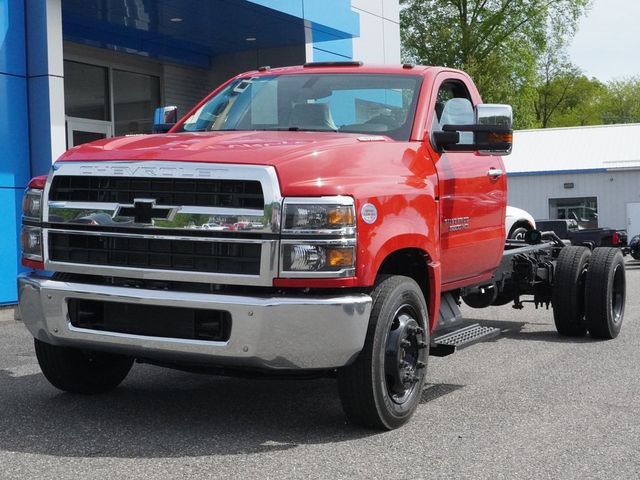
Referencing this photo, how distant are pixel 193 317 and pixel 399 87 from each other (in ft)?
7.79

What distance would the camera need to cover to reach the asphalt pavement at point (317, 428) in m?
4.37

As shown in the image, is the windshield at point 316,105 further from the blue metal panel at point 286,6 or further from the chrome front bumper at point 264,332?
the blue metal panel at point 286,6

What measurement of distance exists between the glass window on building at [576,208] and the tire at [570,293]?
2725 centimetres

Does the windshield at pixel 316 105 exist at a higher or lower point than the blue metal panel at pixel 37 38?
lower

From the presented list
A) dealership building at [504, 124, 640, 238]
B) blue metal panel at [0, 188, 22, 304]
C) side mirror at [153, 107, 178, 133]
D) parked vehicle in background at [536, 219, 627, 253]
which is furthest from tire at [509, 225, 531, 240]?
dealership building at [504, 124, 640, 238]

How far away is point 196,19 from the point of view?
565 inches

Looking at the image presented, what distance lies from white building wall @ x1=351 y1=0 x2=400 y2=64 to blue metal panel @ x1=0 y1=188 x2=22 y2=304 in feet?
31.0

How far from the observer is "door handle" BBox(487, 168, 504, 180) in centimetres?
659

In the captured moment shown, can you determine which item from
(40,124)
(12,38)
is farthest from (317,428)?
(12,38)

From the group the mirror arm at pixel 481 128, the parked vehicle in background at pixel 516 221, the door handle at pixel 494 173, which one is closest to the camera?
the mirror arm at pixel 481 128

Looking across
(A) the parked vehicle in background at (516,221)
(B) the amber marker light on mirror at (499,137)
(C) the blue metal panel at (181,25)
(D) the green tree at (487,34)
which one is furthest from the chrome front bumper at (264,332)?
(D) the green tree at (487,34)

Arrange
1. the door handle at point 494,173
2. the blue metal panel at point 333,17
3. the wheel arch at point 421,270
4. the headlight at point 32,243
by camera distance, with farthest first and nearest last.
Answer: the blue metal panel at point 333,17
the door handle at point 494,173
the wheel arch at point 421,270
the headlight at point 32,243

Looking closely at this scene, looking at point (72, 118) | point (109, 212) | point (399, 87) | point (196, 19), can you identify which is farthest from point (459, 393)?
point (72, 118)

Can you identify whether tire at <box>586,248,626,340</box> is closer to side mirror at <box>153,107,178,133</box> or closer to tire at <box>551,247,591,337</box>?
tire at <box>551,247,591,337</box>
